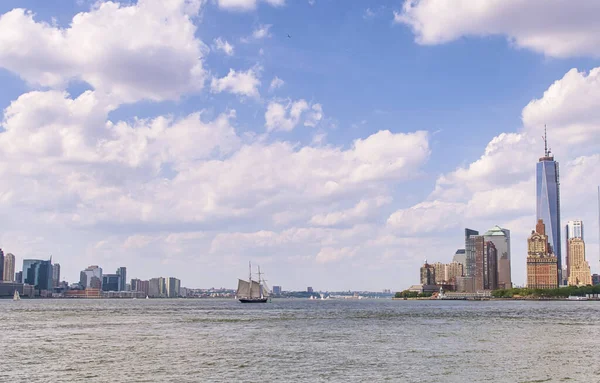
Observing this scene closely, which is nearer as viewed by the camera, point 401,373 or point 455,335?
point 401,373

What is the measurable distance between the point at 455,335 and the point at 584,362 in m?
36.7

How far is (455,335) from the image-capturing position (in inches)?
4247

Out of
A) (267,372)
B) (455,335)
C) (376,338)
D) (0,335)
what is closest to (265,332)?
(376,338)

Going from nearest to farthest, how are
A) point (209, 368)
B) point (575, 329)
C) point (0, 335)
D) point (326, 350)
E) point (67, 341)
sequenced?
1. point (209, 368)
2. point (326, 350)
3. point (67, 341)
4. point (0, 335)
5. point (575, 329)

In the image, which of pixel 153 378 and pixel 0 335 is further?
pixel 0 335

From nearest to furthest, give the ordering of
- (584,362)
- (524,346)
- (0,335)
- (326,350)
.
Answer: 1. (584,362)
2. (326,350)
3. (524,346)
4. (0,335)

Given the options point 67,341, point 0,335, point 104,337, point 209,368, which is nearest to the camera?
point 209,368

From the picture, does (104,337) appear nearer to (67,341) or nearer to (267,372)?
(67,341)

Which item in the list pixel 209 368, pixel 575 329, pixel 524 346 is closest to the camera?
pixel 209 368

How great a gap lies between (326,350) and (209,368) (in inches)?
816

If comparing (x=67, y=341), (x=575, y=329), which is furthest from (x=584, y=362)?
(x=67, y=341)

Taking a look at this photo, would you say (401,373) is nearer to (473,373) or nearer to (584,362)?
(473,373)

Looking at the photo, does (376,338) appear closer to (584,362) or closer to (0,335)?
(584,362)

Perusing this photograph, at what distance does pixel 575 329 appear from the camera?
124 m
